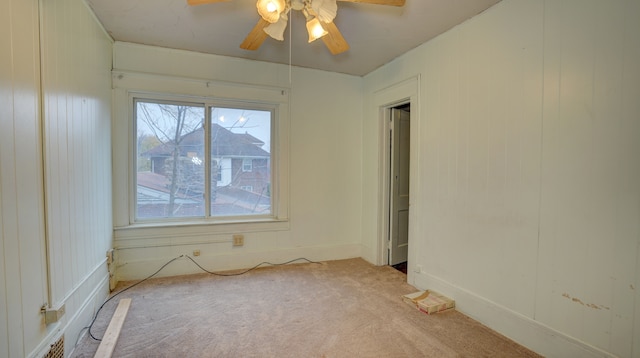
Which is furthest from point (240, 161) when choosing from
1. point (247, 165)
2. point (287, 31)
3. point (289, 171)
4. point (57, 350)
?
point (57, 350)

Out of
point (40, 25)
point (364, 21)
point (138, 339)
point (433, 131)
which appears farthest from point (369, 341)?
point (40, 25)

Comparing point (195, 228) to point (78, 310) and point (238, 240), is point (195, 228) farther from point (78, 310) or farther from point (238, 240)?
point (78, 310)

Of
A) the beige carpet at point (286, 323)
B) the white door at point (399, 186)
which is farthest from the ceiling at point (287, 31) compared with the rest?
the beige carpet at point (286, 323)

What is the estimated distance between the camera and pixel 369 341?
6.37ft

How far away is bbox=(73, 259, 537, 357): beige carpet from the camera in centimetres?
184

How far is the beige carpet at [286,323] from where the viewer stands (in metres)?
1.84

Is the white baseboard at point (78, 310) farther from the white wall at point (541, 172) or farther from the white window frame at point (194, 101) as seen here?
the white wall at point (541, 172)

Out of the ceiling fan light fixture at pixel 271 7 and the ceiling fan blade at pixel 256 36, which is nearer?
the ceiling fan light fixture at pixel 271 7

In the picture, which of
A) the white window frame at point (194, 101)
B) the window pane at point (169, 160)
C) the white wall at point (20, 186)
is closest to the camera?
the white wall at point (20, 186)

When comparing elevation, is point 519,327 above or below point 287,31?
below

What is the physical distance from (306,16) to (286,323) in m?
2.17

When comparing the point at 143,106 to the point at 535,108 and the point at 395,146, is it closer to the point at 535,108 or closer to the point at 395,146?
the point at 395,146

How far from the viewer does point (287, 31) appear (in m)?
2.56

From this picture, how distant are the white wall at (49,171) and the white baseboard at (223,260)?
441mm
